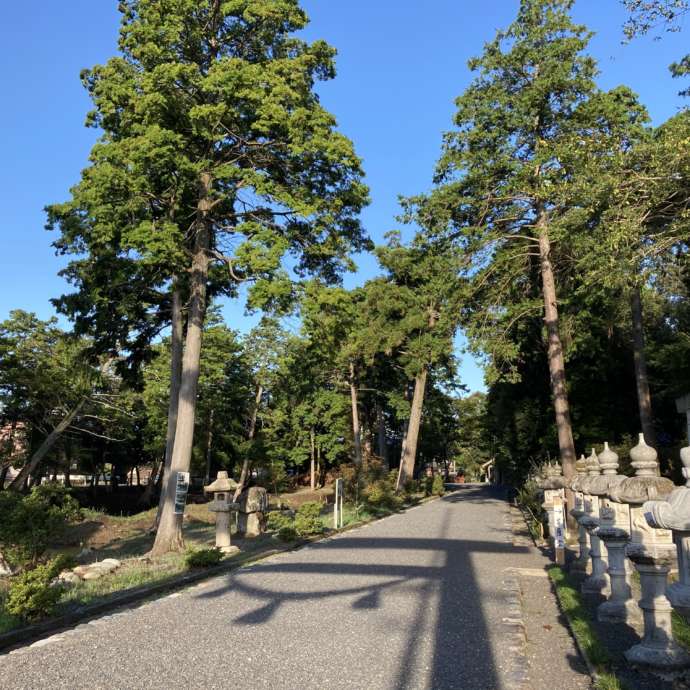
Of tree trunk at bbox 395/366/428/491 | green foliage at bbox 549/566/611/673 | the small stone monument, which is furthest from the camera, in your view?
tree trunk at bbox 395/366/428/491

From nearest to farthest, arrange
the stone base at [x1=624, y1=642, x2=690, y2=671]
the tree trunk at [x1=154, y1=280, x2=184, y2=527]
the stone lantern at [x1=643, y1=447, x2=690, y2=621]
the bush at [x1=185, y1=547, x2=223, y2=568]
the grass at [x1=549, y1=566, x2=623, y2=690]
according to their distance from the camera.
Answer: the stone lantern at [x1=643, y1=447, x2=690, y2=621], the stone base at [x1=624, y1=642, x2=690, y2=671], the grass at [x1=549, y1=566, x2=623, y2=690], the bush at [x1=185, y1=547, x2=223, y2=568], the tree trunk at [x1=154, y1=280, x2=184, y2=527]

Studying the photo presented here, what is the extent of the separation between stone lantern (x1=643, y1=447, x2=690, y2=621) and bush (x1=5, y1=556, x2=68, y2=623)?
5.79m

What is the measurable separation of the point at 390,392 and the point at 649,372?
48.1 feet

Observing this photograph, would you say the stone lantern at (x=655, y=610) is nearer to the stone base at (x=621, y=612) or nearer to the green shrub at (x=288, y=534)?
the stone base at (x=621, y=612)

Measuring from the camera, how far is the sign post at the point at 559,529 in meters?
9.62

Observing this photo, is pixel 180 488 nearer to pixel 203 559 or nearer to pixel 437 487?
pixel 203 559

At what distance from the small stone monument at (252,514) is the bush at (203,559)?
5290 mm

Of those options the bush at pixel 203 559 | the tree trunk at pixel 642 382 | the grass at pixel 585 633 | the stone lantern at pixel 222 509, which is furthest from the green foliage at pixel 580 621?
the tree trunk at pixel 642 382

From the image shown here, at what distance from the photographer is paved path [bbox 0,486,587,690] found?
4535mm

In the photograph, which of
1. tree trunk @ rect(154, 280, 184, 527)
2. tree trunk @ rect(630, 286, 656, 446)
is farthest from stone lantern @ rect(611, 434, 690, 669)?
tree trunk @ rect(630, 286, 656, 446)

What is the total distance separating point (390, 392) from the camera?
34875 mm

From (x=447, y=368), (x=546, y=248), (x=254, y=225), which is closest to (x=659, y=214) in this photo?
(x=546, y=248)

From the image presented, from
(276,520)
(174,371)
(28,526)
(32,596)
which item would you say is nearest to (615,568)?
(32,596)

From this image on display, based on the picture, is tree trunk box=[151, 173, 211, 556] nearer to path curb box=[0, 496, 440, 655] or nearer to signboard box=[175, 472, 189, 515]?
signboard box=[175, 472, 189, 515]
